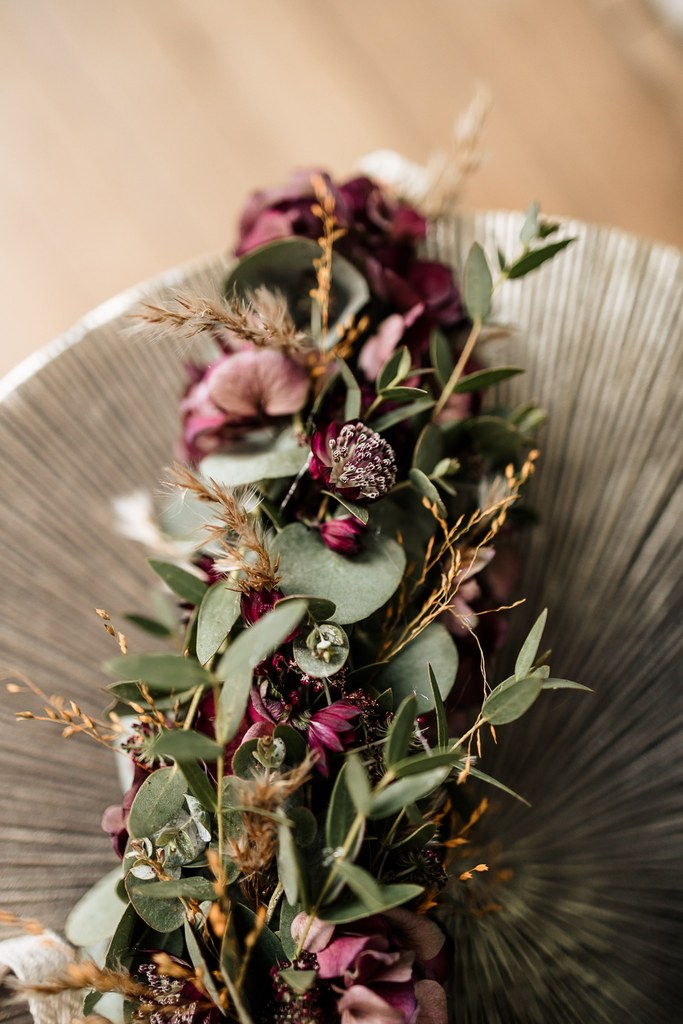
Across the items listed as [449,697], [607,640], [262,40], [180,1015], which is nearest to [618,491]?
[607,640]

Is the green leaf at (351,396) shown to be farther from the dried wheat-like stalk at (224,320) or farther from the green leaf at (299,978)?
the green leaf at (299,978)

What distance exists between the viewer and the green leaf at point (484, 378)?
0.54 meters

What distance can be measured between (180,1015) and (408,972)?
119mm

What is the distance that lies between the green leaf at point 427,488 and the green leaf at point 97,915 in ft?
0.98

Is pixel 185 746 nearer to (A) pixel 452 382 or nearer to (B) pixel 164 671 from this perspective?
(B) pixel 164 671

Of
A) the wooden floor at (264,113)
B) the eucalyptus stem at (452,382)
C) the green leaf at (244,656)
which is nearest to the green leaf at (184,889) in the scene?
the green leaf at (244,656)

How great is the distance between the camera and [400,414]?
0.52 m

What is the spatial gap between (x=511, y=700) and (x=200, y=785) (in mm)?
164

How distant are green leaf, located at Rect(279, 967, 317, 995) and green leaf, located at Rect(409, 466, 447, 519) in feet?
0.83

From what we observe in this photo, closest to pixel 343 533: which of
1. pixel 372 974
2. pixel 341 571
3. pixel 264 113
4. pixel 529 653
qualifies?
pixel 341 571

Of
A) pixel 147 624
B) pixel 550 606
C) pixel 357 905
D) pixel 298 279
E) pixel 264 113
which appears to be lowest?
pixel 550 606

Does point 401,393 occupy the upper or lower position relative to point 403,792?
upper

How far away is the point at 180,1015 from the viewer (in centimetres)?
41

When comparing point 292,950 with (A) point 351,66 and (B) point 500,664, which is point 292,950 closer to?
(B) point 500,664
